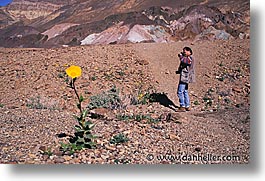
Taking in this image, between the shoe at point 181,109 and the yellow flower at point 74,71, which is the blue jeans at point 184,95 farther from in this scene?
the yellow flower at point 74,71

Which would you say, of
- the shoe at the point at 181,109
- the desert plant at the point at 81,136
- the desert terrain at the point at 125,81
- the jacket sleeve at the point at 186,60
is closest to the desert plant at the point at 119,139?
the desert terrain at the point at 125,81

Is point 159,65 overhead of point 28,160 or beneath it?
overhead

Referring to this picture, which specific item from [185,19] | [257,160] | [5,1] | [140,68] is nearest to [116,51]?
[140,68]

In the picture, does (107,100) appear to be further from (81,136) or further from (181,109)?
(181,109)

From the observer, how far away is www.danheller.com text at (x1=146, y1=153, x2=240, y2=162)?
2.76 m

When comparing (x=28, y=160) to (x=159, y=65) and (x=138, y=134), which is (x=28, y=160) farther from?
(x=159, y=65)

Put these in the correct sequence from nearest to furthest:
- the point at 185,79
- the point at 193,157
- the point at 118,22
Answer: the point at 193,157
the point at 185,79
the point at 118,22

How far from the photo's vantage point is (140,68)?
116 inches

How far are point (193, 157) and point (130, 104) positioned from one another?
446mm

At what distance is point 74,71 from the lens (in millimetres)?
2938

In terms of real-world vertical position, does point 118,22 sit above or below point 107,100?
above

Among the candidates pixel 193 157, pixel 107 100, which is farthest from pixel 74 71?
pixel 193 157

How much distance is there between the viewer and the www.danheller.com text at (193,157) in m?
2.76

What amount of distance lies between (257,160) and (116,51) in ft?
3.13
